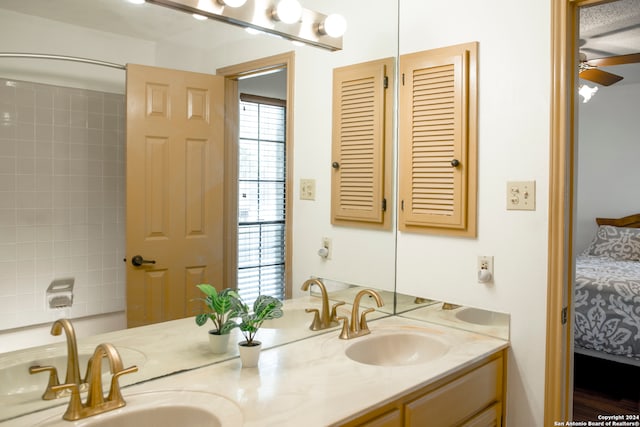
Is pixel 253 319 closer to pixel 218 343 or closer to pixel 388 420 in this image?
pixel 218 343

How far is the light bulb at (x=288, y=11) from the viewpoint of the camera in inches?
69.7

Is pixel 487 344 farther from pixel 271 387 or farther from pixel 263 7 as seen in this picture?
pixel 263 7

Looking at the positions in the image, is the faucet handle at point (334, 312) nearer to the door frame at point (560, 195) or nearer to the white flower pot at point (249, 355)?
the white flower pot at point (249, 355)

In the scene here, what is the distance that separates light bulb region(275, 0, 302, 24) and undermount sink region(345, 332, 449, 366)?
1.19 meters

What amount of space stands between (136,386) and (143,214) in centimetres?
47

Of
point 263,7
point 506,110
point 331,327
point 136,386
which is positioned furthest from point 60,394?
point 506,110

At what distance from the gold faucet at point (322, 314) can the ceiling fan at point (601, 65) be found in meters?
2.72

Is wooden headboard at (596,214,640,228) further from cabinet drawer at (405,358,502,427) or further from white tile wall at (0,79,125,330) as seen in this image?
white tile wall at (0,79,125,330)

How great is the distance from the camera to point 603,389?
3.24 m

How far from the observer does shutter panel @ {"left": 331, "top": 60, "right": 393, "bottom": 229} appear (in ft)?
6.75

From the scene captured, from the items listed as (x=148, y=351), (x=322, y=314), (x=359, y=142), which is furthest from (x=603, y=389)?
(x=148, y=351)

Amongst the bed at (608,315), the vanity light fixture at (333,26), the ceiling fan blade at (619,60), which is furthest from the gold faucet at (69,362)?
the ceiling fan blade at (619,60)

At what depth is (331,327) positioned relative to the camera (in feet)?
6.40

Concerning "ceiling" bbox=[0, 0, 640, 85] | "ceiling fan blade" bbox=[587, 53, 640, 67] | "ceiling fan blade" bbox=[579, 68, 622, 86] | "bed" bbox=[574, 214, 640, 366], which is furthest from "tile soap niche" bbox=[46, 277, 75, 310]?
"ceiling fan blade" bbox=[579, 68, 622, 86]
